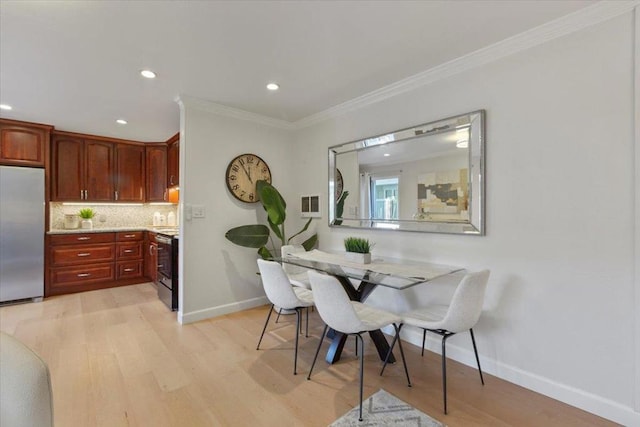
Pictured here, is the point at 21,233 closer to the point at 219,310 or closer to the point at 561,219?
the point at 219,310

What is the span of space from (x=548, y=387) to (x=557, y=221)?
1.09 meters

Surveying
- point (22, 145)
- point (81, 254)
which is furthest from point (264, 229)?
point (22, 145)

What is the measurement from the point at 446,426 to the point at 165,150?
531 cm

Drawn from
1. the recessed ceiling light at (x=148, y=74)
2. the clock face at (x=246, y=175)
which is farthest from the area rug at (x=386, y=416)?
the recessed ceiling light at (x=148, y=74)

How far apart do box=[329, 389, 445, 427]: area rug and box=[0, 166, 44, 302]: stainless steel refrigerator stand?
444 centimetres

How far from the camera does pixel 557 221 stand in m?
1.92

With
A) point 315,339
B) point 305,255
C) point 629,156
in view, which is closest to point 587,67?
point 629,156

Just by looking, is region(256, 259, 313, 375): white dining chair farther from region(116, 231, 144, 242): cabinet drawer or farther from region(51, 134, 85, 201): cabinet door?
region(51, 134, 85, 201): cabinet door

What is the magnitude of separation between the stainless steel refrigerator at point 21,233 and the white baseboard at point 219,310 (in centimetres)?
236

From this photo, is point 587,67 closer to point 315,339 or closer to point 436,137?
point 436,137

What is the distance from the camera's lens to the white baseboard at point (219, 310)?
3.20m

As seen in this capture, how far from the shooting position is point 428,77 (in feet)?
8.39

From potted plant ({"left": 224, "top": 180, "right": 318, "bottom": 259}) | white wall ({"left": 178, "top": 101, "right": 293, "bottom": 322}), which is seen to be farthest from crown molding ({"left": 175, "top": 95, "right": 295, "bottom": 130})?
potted plant ({"left": 224, "top": 180, "right": 318, "bottom": 259})

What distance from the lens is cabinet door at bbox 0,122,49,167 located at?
3803 millimetres
